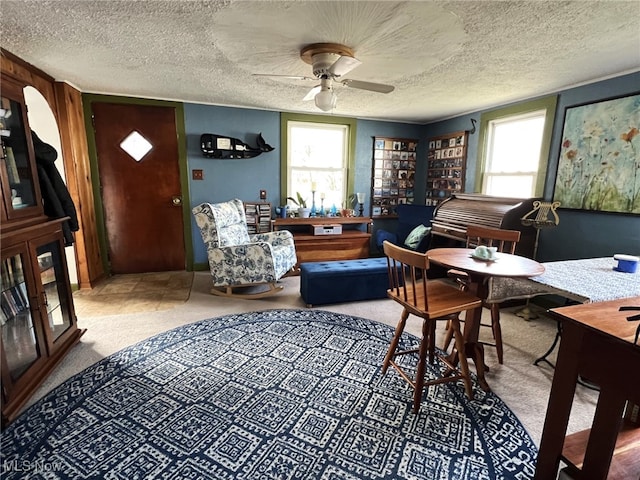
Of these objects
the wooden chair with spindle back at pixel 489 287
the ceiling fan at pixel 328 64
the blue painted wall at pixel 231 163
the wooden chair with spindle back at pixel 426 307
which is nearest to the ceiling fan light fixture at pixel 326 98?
the ceiling fan at pixel 328 64

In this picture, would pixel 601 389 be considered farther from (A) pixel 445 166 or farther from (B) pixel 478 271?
(A) pixel 445 166

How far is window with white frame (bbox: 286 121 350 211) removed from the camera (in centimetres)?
465

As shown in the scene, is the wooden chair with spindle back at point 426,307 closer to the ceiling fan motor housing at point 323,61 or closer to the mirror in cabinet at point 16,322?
→ the ceiling fan motor housing at point 323,61

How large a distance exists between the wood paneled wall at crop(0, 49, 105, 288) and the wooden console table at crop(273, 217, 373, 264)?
7.11 feet

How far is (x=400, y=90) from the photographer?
3.32m

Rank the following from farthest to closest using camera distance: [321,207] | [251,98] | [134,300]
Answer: [321,207] → [251,98] → [134,300]

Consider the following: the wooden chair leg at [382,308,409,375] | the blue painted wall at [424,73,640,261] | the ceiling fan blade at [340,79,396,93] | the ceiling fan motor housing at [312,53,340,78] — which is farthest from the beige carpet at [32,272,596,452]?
the ceiling fan motor housing at [312,53,340,78]

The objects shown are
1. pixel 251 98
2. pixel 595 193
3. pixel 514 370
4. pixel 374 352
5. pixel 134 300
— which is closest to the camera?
pixel 514 370

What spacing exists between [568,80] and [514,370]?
2.63 metres

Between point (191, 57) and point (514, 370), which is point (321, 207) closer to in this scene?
point (191, 57)

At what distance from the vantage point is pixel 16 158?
6.51 ft

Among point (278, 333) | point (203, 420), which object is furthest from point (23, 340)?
point (278, 333)

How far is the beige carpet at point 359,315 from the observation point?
1851 mm

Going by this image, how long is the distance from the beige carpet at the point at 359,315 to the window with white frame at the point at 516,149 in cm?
147
